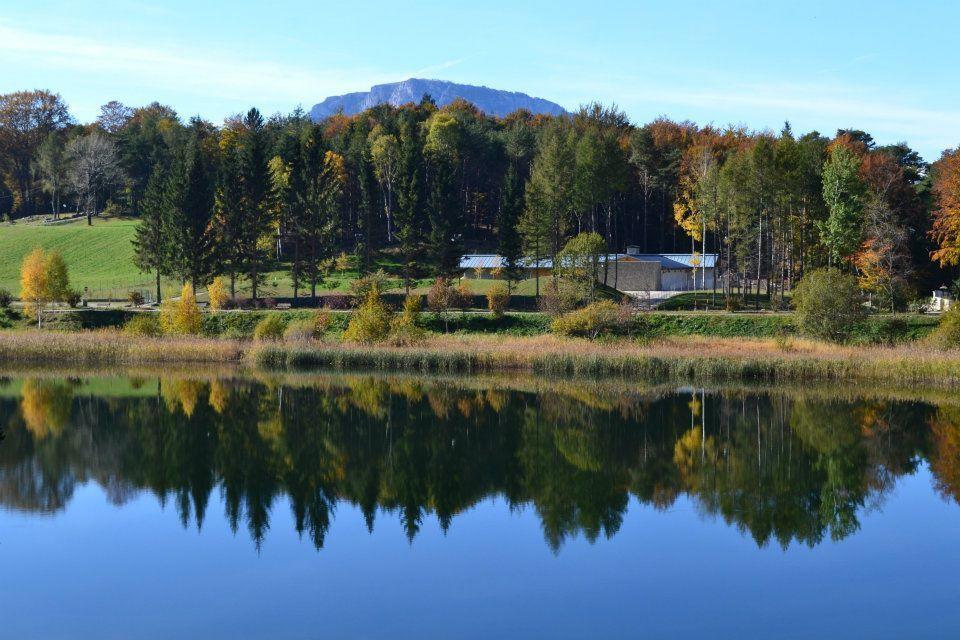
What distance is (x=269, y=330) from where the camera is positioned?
51562 mm

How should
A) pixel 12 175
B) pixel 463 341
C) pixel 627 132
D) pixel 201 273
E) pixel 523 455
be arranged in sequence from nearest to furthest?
pixel 523 455
pixel 463 341
pixel 201 273
pixel 627 132
pixel 12 175

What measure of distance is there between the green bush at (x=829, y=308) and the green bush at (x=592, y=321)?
8.93 metres

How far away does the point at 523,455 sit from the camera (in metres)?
28.5

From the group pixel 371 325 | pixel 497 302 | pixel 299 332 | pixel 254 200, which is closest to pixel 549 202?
pixel 497 302

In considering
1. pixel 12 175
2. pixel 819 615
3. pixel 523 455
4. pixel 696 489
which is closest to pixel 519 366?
pixel 523 455

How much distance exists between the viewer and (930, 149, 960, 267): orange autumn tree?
58812mm

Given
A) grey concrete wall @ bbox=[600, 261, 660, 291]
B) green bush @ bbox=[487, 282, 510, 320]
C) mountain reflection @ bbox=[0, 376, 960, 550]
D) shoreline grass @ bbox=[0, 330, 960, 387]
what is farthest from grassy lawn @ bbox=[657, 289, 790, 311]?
mountain reflection @ bbox=[0, 376, 960, 550]

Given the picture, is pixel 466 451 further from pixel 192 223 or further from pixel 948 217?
pixel 948 217

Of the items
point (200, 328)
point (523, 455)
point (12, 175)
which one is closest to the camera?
point (523, 455)

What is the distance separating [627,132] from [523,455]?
73337mm

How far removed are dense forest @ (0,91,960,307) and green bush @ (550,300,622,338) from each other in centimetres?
1157

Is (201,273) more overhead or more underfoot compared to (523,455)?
more overhead

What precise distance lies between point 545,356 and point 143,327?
21.9 metres

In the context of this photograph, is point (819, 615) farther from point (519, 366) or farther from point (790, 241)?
point (790, 241)
